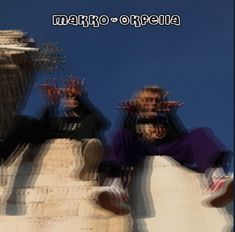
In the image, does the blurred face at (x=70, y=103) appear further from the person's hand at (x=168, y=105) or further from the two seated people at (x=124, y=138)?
the person's hand at (x=168, y=105)

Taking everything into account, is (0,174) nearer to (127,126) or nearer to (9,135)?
(9,135)

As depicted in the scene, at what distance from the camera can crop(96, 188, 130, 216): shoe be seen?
130 cm

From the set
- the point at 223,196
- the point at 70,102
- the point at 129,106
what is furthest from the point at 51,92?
the point at 223,196

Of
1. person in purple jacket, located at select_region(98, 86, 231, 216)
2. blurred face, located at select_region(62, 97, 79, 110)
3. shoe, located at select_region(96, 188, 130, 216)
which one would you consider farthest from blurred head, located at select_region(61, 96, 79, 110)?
shoe, located at select_region(96, 188, 130, 216)

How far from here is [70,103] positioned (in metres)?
1.42

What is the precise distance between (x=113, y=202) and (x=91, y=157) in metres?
0.11

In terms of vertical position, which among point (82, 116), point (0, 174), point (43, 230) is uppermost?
point (82, 116)

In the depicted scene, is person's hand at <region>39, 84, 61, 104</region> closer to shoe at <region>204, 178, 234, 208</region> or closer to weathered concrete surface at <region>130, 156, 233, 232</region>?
weathered concrete surface at <region>130, 156, 233, 232</region>

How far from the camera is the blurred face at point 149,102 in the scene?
1.37 m

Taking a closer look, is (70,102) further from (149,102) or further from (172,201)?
(172,201)

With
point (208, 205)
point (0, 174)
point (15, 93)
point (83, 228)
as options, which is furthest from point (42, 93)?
point (208, 205)

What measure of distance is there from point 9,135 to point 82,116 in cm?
15

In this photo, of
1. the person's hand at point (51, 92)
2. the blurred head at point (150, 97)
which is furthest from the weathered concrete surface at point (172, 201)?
the person's hand at point (51, 92)

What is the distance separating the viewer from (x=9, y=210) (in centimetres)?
137
